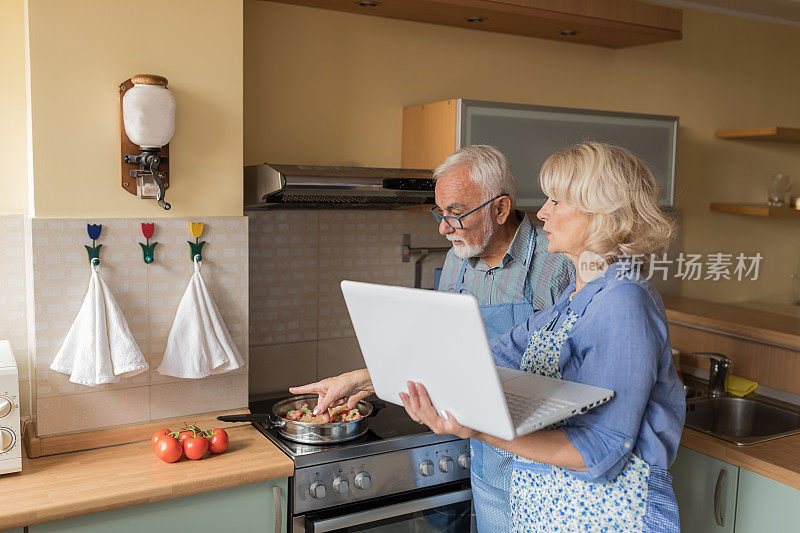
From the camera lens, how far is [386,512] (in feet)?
6.72

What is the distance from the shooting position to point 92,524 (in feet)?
5.57

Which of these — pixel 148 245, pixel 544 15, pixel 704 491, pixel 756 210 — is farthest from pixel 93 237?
pixel 756 210

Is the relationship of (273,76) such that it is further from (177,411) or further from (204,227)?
(177,411)

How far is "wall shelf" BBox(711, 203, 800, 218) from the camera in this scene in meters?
3.35

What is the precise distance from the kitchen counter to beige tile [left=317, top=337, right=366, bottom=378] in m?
1.17

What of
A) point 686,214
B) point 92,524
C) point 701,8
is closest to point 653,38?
point 701,8

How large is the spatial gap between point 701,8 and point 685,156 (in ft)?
2.16

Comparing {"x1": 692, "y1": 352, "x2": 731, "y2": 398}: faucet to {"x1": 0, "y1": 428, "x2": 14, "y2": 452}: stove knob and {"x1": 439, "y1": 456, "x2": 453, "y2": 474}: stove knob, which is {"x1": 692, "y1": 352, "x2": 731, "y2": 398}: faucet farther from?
{"x1": 0, "y1": 428, "x2": 14, "y2": 452}: stove knob

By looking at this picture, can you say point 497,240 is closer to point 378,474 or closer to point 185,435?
point 378,474

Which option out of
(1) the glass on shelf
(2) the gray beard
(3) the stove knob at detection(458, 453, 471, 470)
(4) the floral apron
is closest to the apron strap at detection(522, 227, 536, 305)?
(2) the gray beard

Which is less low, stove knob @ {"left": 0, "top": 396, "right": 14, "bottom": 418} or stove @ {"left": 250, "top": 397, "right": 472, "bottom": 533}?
stove knob @ {"left": 0, "top": 396, "right": 14, "bottom": 418}

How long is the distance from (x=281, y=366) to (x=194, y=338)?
1.89 ft

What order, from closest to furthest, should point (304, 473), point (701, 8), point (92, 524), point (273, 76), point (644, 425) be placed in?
point (644, 425) < point (92, 524) < point (304, 473) < point (273, 76) < point (701, 8)

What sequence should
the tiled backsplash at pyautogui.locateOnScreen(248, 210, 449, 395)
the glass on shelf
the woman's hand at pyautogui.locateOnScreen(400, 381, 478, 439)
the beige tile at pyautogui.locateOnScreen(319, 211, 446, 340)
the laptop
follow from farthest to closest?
1. the glass on shelf
2. the beige tile at pyautogui.locateOnScreen(319, 211, 446, 340)
3. the tiled backsplash at pyautogui.locateOnScreen(248, 210, 449, 395)
4. the woman's hand at pyautogui.locateOnScreen(400, 381, 478, 439)
5. the laptop
